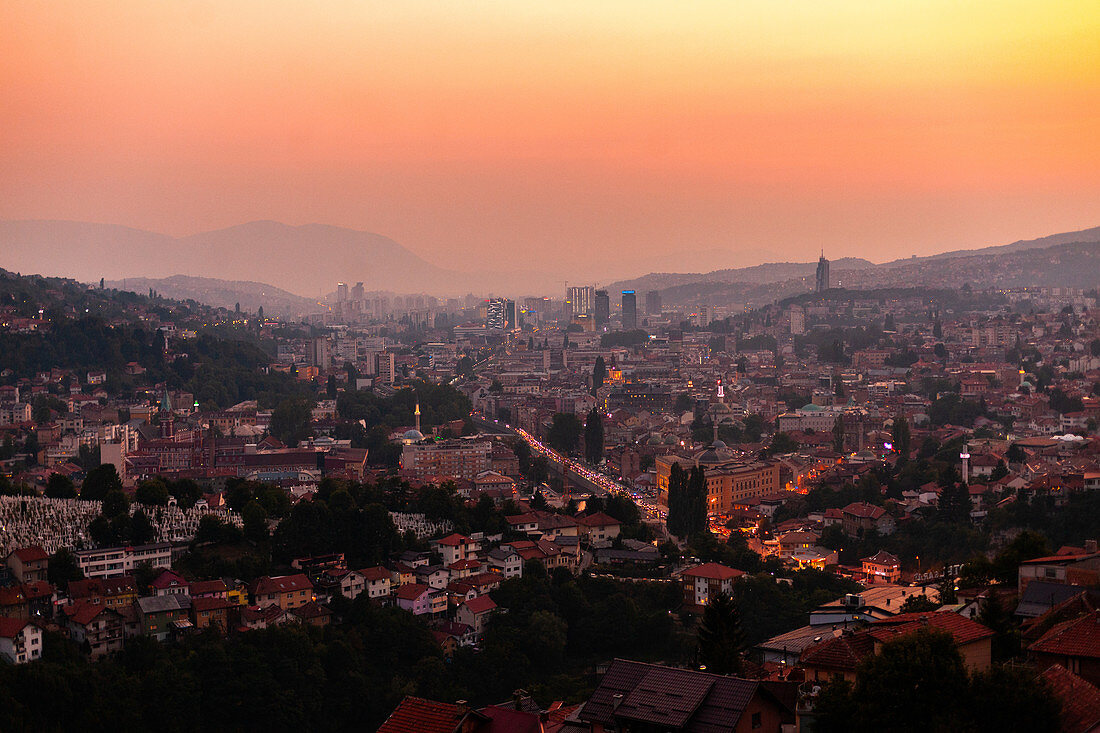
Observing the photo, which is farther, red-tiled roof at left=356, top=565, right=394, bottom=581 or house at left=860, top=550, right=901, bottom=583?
house at left=860, top=550, right=901, bottom=583

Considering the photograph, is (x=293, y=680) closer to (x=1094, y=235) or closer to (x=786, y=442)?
(x=786, y=442)

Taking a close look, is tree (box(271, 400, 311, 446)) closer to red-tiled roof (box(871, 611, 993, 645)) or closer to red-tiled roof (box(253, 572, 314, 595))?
red-tiled roof (box(253, 572, 314, 595))

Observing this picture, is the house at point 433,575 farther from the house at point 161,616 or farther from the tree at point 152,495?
the tree at point 152,495

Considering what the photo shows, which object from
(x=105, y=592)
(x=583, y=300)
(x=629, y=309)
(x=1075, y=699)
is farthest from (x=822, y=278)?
(x=1075, y=699)

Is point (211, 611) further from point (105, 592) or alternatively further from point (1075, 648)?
point (1075, 648)

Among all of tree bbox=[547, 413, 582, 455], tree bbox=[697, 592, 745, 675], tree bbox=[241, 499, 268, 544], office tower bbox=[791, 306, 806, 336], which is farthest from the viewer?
office tower bbox=[791, 306, 806, 336]

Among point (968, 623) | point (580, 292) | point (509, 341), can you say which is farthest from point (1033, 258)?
point (968, 623)

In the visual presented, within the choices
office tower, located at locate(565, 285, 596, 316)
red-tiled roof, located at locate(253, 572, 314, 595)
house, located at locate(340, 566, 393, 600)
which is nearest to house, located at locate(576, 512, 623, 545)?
house, located at locate(340, 566, 393, 600)
